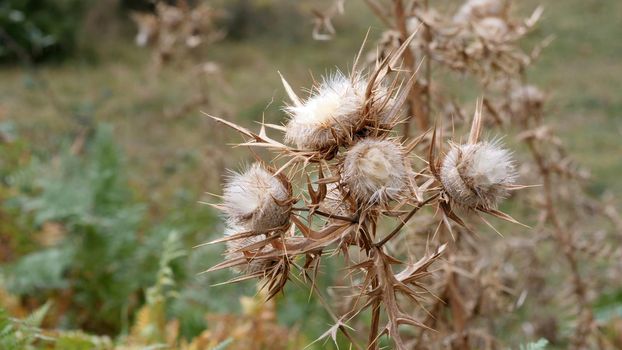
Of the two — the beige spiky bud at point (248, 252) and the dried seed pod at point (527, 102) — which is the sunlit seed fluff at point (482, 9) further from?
the beige spiky bud at point (248, 252)

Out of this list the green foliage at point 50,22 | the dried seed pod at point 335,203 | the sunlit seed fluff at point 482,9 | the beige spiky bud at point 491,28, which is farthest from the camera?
the green foliage at point 50,22

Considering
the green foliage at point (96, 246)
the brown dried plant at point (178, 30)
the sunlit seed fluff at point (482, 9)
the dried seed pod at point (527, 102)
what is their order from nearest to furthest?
the sunlit seed fluff at point (482, 9) < the dried seed pod at point (527, 102) < the green foliage at point (96, 246) < the brown dried plant at point (178, 30)

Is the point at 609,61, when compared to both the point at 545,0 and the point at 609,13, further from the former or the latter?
the point at 545,0

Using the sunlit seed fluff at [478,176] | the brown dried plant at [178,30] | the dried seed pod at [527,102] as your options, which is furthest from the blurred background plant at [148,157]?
the sunlit seed fluff at [478,176]

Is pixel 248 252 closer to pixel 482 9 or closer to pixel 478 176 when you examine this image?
pixel 478 176

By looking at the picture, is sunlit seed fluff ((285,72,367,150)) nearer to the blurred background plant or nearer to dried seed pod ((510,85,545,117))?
the blurred background plant

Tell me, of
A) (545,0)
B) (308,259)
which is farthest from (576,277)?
(545,0)
